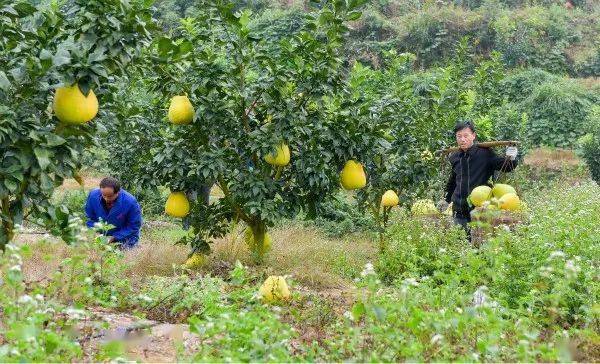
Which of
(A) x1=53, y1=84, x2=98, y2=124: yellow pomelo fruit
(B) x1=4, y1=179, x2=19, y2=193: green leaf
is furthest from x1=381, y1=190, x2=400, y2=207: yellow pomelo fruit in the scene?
(B) x1=4, y1=179, x2=19, y2=193: green leaf

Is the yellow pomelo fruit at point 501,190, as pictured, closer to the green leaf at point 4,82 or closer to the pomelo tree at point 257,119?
the pomelo tree at point 257,119

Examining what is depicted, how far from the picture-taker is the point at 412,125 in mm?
7234

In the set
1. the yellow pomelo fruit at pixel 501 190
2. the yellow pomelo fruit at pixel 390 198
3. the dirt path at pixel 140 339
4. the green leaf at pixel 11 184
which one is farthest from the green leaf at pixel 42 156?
the yellow pomelo fruit at pixel 390 198

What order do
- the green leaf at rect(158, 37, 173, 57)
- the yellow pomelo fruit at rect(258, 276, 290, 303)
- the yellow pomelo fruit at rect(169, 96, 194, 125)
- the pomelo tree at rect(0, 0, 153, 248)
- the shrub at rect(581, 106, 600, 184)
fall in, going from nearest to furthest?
the pomelo tree at rect(0, 0, 153, 248) < the yellow pomelo fruit at rect(258, 276, 290, 303) < the green leaf at rect(158, 37, 173, 57) < the yellow pomelo fruit at rect(169, 96, 194, 125) < the shrub at rect(581, 106, 600, 184)

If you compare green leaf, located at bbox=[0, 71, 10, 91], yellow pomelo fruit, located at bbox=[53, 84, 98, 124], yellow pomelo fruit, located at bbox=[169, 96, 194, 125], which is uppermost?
green leaf, located at bbox=[0, 71, 10, 91]

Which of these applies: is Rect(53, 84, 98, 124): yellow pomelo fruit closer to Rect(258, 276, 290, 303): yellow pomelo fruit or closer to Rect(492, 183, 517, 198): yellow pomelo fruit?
Rect(258, 276, 290, 303): yellow pomelo fruit

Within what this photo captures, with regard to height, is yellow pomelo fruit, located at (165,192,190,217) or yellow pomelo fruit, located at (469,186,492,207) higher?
yellow pomelo fruit, located at (469,186,492,207)

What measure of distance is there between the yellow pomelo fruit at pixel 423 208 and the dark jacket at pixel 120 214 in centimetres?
263

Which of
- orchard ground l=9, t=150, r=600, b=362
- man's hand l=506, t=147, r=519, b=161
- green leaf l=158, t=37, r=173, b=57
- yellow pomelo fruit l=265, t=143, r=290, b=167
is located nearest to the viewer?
orchard ground l=9, t=150, r=600, b=362

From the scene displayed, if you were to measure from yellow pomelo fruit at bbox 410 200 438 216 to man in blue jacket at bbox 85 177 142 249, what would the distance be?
8.65 feet

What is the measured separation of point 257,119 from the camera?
18.2ft

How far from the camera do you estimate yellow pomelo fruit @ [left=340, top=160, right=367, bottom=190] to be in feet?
18.2

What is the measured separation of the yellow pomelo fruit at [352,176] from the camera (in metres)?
5.55

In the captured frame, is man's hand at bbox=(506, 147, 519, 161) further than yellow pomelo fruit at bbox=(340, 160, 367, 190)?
No
